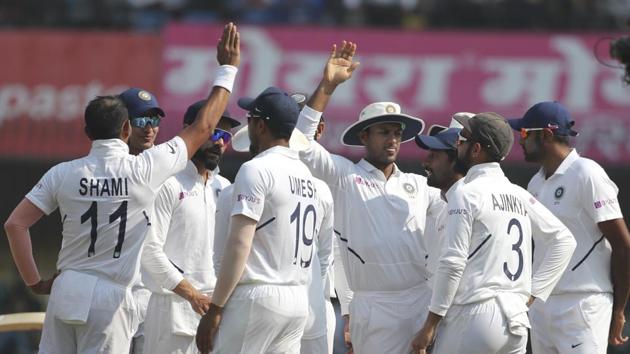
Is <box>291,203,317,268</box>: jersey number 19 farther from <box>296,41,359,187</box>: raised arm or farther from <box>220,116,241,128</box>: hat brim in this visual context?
<box>220,116,241,128</box>: hat brim

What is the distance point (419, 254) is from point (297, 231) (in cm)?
133

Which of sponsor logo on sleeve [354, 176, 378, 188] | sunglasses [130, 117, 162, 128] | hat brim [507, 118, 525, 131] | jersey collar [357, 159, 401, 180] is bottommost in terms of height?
sponsor logo on sleeve [354, 176, 378, 188]

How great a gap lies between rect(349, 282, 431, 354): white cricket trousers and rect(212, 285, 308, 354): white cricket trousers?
3.52ft

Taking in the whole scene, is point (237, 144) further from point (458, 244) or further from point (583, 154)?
point (583, 154)

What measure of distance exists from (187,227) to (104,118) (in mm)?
1321

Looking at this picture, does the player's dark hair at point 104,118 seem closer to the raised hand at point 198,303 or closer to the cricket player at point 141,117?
the cricket player at point 141,117

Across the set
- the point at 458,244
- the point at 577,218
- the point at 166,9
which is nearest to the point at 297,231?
the point at 458,244

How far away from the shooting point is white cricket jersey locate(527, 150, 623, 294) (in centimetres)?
896

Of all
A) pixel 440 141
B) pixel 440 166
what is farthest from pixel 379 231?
pixel 440 141

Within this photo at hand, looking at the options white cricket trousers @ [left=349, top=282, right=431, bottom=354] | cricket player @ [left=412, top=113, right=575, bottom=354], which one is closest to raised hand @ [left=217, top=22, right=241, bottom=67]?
cricket player @ [left=412, top=113, right=575, bottom=354]

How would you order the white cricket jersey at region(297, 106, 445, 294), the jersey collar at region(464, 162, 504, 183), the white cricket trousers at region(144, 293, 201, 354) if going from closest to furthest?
the jersey collar at region(464, 162, 504, 183) < the white cricket jersey at region(297, 106, 445, 294) < the white cricket trousers at region(144, 293, 201, 354)

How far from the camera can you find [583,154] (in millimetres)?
15836

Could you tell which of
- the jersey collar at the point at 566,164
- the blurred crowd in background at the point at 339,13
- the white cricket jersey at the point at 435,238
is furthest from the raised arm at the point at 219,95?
the blurred crowd in background at the point at 339,13

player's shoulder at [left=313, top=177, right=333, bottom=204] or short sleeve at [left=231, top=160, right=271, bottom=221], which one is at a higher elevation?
short sleeve at [left=231, top=160, right=271, bottom=221]
